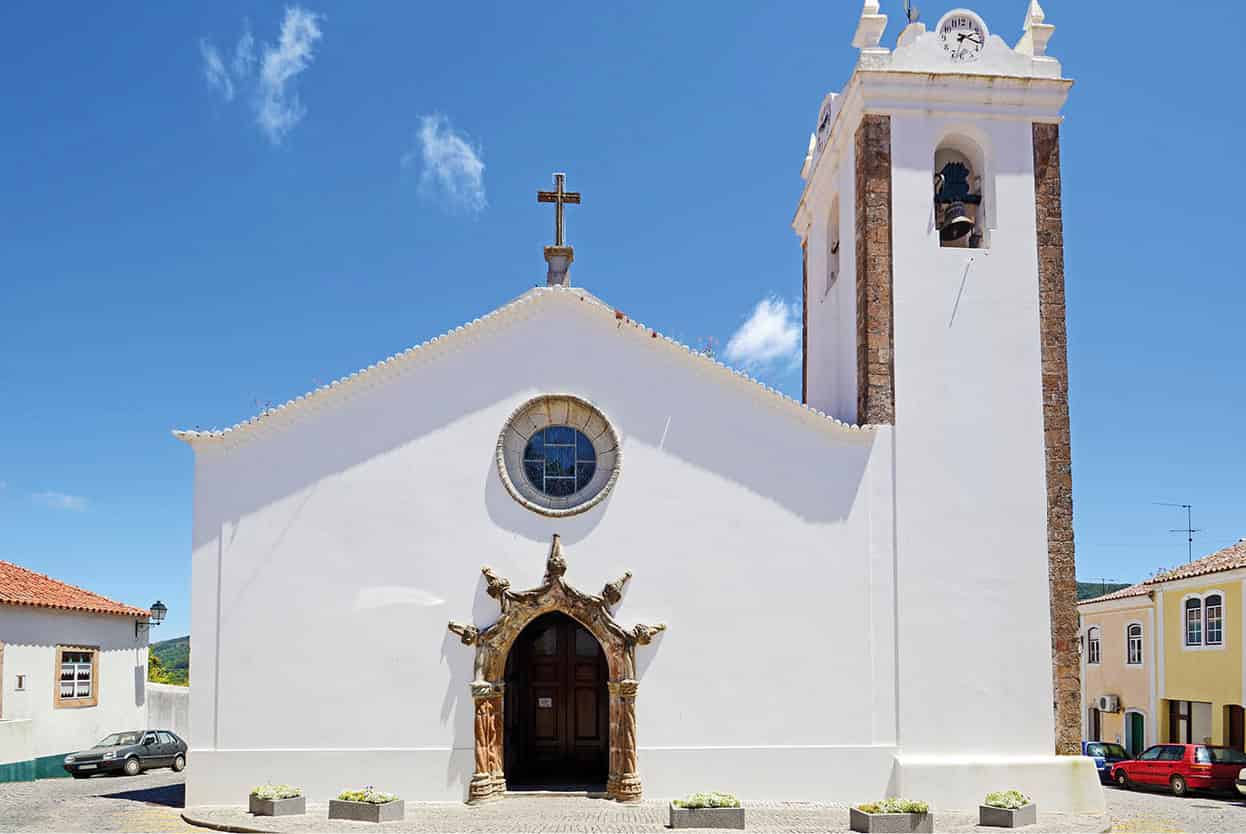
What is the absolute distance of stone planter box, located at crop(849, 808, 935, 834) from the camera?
1530 cm

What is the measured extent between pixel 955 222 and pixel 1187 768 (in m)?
12.8

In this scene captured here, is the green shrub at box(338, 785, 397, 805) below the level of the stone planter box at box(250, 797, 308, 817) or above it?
above

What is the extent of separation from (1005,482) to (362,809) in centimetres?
1097

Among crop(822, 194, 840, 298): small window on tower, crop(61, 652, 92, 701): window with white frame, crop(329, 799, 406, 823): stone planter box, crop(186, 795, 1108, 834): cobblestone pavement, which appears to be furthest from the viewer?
crop(61, 652, 92, 701): window with white frame

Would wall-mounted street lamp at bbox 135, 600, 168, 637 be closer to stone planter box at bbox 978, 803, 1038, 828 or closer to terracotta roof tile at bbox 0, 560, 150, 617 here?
terracotta roof tile at bbox 0, 560, 150, 617

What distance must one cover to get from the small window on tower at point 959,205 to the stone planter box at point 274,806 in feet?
43.7

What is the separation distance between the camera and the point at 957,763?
1753 cm

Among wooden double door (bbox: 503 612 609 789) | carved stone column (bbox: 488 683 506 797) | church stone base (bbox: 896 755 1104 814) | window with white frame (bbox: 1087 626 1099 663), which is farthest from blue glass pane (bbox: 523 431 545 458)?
window with white frame (bbox: 1087 626 1099 663)

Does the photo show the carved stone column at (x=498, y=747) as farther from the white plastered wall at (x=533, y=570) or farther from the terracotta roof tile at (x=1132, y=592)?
the terracotta roof tile at (x=1132, y=592)

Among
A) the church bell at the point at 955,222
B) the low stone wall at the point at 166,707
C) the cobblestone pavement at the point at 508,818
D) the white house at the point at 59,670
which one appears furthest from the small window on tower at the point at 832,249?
the low stone wall at the point at 166,707

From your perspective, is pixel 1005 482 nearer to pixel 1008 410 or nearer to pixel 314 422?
pixel 1008 410

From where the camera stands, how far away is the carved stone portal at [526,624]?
17141mm

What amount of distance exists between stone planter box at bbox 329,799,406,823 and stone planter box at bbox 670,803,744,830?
12.6 ft

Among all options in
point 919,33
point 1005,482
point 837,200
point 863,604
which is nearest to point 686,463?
point 863,604
